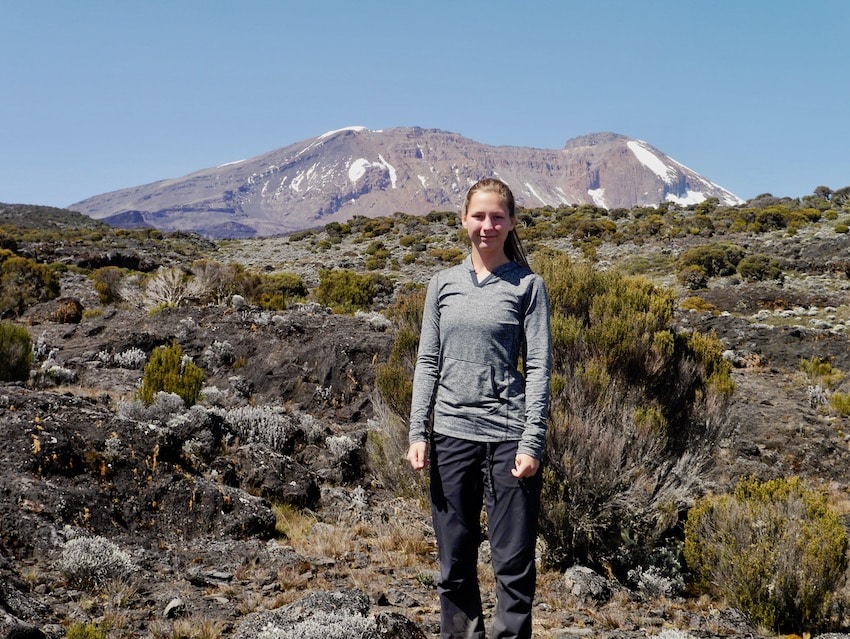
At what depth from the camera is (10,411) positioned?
4574 mm

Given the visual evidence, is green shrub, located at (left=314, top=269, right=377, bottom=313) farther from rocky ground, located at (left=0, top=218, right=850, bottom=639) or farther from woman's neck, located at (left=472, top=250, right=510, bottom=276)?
woman's neck, located at (left=472, top=250, right=510, bottom=276)

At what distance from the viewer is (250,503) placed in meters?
4.52

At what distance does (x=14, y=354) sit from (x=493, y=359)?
736cm

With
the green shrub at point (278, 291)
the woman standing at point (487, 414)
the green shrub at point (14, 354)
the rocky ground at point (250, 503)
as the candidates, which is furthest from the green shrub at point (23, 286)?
the woman standing at point (487, 414)

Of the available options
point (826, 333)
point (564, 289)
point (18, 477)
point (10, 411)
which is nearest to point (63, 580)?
point (18, 477)

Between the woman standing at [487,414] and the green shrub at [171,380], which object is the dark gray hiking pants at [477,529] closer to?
the woman standing at [487,414]

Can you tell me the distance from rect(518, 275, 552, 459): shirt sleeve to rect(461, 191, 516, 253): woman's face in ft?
0.70

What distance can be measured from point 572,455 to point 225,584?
228 cm

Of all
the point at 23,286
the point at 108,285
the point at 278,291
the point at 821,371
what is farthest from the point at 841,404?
the point at 108,285

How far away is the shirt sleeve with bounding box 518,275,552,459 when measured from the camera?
2125 millimetres

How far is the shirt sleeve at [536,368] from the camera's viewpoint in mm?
2125

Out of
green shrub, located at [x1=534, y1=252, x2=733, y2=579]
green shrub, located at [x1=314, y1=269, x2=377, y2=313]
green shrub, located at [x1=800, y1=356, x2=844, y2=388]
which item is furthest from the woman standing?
green shrub, located at [x1=314, y1=269, x2=377, y2=313]

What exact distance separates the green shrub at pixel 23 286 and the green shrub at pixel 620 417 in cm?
1422

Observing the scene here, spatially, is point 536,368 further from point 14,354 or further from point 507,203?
point 14,354
